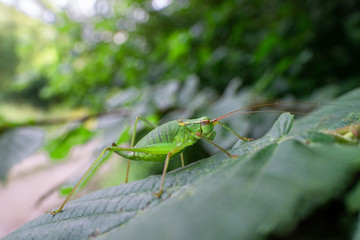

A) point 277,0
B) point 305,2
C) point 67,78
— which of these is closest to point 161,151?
point 305,2

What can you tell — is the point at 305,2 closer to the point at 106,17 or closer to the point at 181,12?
the point at 181,12

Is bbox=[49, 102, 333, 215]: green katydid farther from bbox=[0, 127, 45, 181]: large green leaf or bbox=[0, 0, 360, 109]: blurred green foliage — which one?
bbox=[0, 0, 360, 109]: blurred green foliage

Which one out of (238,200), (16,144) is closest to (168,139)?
(238,200)

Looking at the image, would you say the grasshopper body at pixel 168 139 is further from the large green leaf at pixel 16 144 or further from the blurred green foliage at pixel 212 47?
the blurred green foliage at pixel 212 47

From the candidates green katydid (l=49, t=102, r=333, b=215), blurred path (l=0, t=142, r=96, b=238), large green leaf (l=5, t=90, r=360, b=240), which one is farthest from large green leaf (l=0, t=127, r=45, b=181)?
blurred path (l=0, t=142, r=96, b=238)

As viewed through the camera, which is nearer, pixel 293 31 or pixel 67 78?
pixel 293 31

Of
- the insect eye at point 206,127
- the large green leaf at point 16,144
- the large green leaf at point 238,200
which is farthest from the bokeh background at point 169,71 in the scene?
the large green leaf at point 238,200
